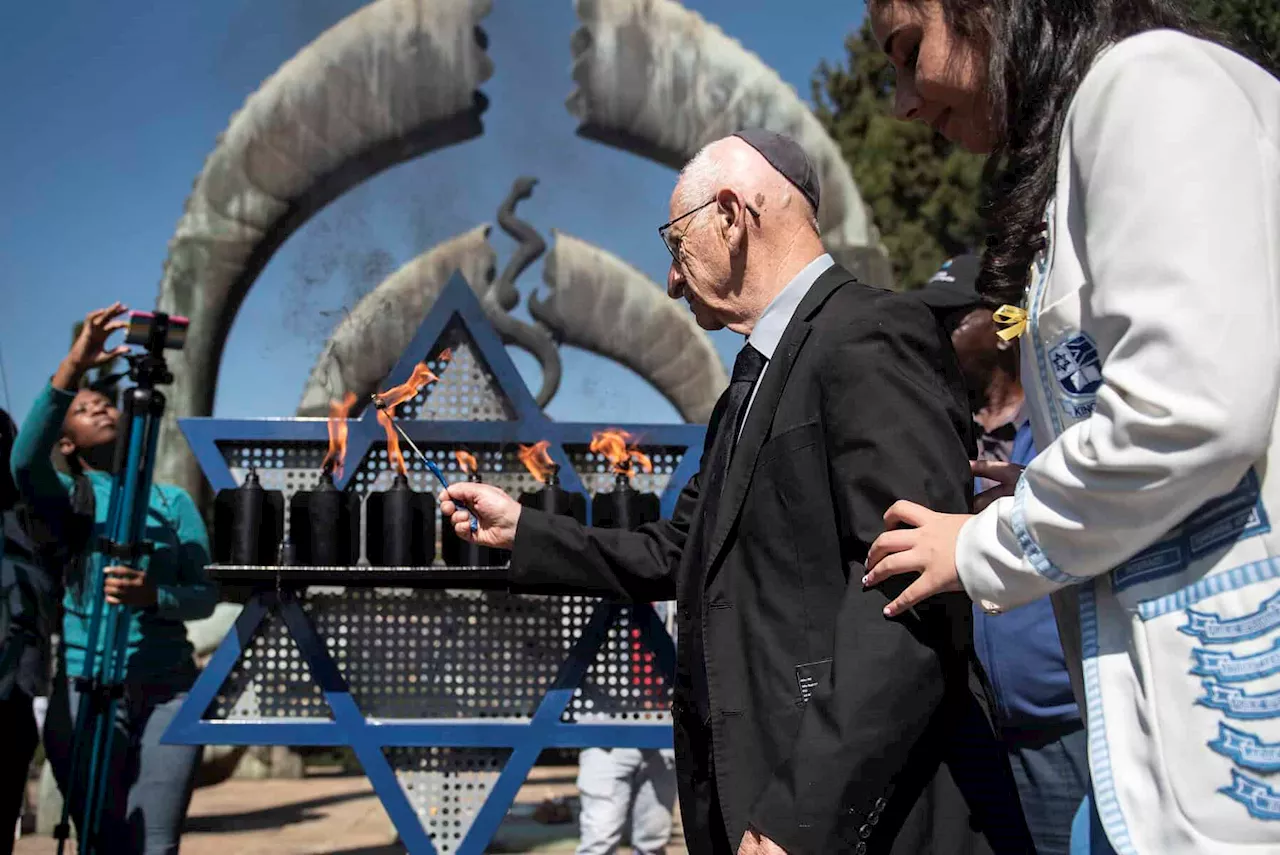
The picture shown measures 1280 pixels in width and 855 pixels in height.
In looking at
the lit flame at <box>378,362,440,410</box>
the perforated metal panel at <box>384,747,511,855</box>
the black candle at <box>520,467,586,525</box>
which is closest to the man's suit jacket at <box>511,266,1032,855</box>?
the lit flame at <box>378,362,440,410</box>

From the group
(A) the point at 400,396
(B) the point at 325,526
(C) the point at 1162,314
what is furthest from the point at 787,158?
(B) the point at 325,526

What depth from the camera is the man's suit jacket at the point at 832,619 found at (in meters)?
1.55

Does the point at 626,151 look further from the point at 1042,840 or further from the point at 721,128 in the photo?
the point at 1042,840

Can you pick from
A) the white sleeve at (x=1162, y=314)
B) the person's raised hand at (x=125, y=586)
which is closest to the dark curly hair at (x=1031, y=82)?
the white sleeve at (x=1162, y=314)

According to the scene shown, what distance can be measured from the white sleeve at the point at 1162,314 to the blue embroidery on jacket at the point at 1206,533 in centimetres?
2

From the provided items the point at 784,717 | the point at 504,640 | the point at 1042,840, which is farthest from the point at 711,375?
the point at 784,717

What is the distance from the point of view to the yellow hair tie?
1.46 m

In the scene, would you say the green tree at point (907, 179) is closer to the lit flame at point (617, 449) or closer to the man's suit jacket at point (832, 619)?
the lit flame at point (617, 449)

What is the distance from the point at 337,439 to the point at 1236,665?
319 centimetres

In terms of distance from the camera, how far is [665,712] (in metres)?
3.84

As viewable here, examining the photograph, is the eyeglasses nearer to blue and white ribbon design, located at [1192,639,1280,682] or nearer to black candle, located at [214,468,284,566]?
blue and white ribbon design, located at [1192,639,1280,682]

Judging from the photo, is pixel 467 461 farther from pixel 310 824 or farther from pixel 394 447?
pixel 310 824

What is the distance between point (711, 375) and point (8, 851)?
30.4ft

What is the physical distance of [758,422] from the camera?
188 cm
